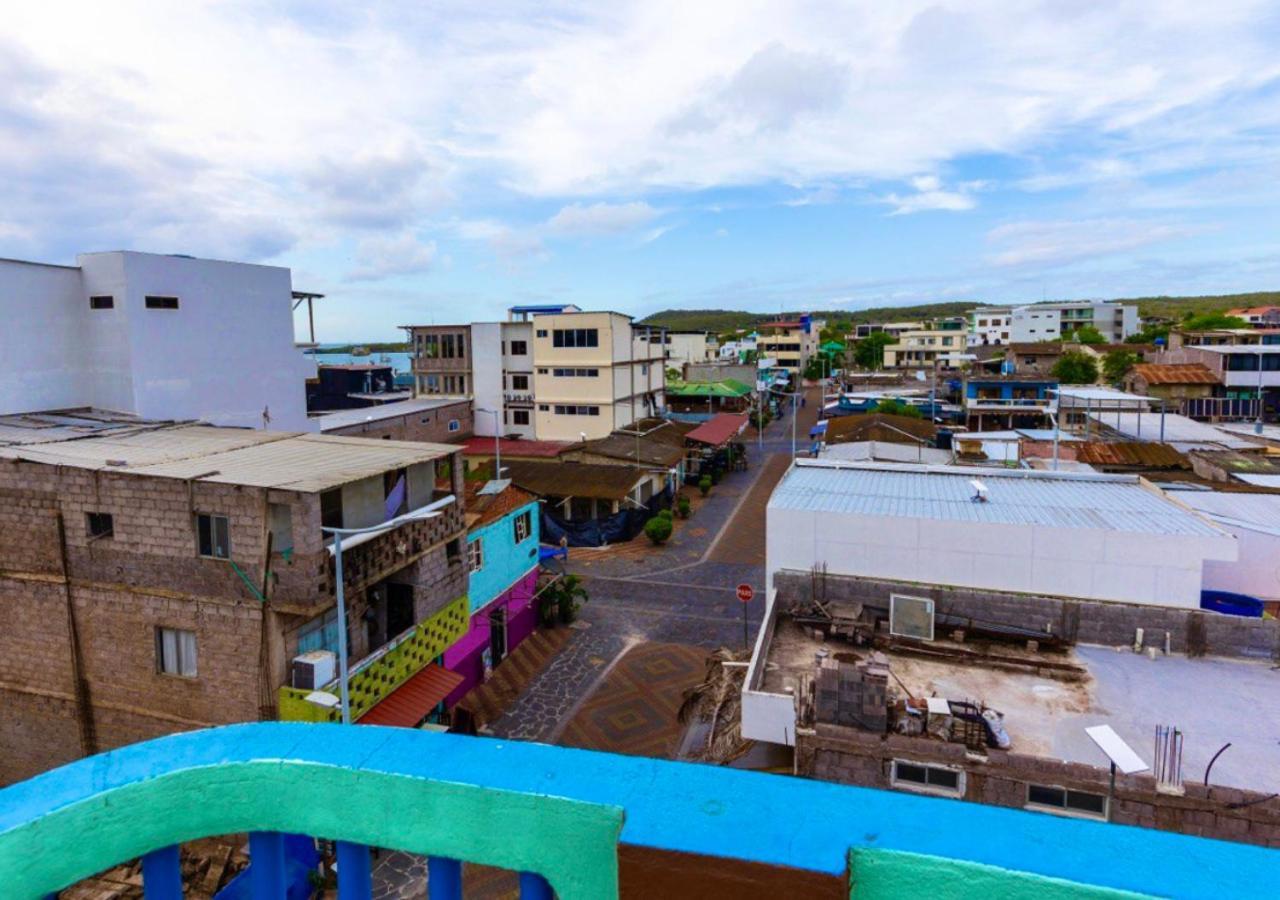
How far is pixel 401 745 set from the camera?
1.96 m

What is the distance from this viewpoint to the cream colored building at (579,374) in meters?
39.0

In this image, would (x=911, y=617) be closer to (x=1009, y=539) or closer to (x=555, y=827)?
(x=1009, y=539)

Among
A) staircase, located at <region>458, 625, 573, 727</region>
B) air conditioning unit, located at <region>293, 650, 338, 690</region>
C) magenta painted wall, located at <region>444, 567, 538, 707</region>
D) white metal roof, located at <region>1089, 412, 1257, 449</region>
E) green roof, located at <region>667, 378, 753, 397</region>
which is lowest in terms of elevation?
staircase, located at <region>458, 625, 573, 727</region>

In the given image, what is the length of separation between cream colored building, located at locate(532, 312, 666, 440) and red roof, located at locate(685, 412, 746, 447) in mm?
4227

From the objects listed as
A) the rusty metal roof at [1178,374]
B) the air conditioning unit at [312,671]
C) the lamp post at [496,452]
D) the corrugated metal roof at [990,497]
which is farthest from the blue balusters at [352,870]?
the rusty metal roof at [1178,374]

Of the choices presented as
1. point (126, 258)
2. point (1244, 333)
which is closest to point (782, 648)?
point (126, 258)

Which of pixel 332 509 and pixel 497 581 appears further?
pixel 497 581

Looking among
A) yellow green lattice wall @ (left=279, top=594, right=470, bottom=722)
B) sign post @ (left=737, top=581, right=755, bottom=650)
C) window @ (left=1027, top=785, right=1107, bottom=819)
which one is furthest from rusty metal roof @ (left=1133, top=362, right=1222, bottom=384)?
yellow green lattice wall @ (left=279, top=594, right=470, bottom=722)

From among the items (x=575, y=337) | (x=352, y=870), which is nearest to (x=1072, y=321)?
(x=575, y=337)

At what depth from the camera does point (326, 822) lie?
6.22 feet

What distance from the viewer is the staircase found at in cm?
1678

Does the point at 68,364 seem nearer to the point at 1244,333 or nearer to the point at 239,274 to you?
the point at 239,274

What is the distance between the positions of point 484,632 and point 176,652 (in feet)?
22.8

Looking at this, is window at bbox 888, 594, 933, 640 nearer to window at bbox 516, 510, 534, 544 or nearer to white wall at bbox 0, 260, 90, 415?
window at bbox 516, 510, 534, 544
